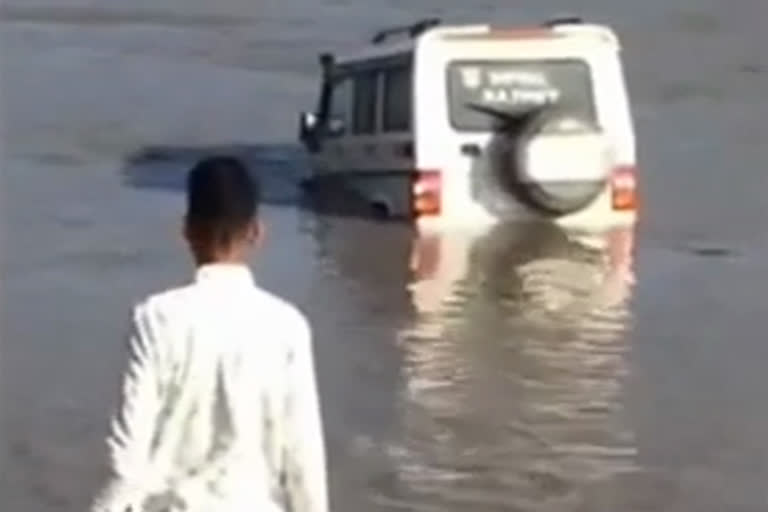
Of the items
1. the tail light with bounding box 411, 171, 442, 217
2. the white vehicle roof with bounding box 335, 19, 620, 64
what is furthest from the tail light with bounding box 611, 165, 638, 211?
the tail light with bounding box 411, 171, 442, 217

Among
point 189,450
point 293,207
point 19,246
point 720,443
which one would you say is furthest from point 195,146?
point 189,450

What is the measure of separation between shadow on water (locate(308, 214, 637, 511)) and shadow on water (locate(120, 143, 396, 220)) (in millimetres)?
553

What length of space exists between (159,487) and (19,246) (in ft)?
53.5

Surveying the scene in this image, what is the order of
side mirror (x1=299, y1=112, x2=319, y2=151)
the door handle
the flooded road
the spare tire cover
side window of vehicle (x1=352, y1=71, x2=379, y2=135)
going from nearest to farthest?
the flooded road → the spare tire cover → the door handle → side window of vehicle (x1=352, y1=71, x2=379, y2=135) → side mirror (x1=299, y1=112, x2=319, y2=151)

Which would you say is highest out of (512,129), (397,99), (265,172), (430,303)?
(397,99)

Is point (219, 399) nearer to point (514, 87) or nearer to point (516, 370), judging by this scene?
point (516, 370)

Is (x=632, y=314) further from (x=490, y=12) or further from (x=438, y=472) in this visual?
(x=490, y=12)

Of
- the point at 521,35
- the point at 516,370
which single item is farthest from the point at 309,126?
the point at 516,370

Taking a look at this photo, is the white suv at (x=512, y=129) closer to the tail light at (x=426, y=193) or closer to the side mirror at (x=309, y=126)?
the tail light at (x=426, y=193)

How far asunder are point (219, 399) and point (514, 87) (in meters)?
16.2

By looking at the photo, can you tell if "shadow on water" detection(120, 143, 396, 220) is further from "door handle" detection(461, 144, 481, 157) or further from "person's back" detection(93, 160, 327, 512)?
"person's back" detection(93, 160, 327, 512)

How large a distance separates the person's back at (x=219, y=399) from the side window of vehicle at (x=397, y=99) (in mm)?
16081

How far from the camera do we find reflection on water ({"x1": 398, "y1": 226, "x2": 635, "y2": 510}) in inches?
526

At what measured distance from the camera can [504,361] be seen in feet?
54.6
